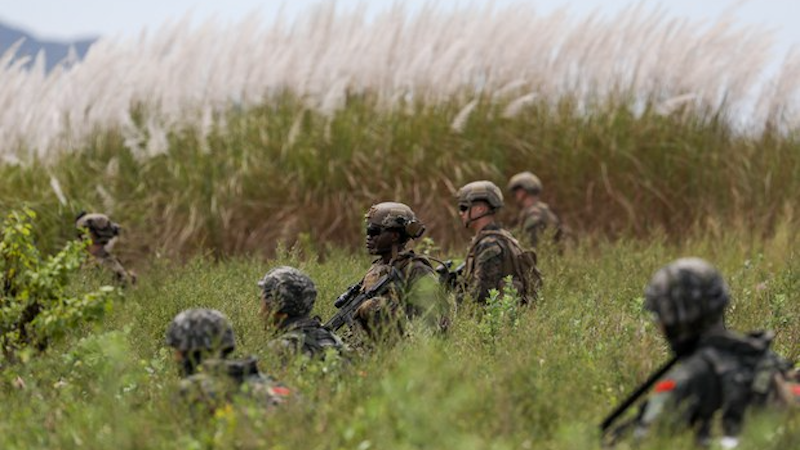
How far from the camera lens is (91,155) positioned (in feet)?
43.5

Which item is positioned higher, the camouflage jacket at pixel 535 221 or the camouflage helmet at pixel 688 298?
the camouflage helmet at pixel 688 298

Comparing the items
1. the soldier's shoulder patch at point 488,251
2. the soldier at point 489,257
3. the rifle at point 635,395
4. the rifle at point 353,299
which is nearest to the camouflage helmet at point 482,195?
the soldier at point 489,257

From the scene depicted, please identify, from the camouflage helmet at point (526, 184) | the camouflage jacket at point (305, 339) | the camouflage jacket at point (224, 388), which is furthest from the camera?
the camouflage helmet at point (526, 184)

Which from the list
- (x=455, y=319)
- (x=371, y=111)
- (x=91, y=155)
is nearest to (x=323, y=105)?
(x=371, y=111)

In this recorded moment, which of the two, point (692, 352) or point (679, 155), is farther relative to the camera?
point (679, 155)

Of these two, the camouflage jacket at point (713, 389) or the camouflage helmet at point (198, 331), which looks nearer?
the camouflage jacket at point (713, 389)

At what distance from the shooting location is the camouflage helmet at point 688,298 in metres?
4.07

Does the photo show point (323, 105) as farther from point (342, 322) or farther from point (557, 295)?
point (342, 322)

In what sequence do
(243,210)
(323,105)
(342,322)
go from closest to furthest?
(342,322) < (243,210) < (323,105)

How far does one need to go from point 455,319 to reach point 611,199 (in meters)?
5.67

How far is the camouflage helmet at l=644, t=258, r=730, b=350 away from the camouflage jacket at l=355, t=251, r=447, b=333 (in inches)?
95.0

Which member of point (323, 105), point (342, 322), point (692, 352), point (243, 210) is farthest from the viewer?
point (323, 105)

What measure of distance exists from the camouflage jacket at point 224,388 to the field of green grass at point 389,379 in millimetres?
92

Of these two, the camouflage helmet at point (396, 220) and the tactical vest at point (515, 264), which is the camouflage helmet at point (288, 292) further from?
the tactical vest at point (515, 264)
